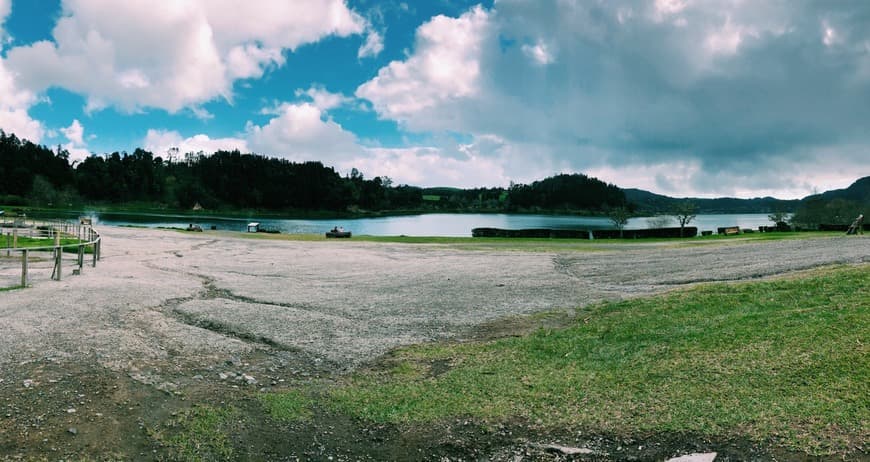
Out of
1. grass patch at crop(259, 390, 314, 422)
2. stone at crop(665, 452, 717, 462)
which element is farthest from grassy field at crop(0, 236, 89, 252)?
stone at crop(665, 452, 717, 462)

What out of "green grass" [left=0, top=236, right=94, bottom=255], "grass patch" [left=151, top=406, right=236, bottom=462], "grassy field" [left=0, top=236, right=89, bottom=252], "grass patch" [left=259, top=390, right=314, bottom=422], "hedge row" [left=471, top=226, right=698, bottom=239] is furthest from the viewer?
"hedge row" [left=471, top=226, right=698, bottom=239]

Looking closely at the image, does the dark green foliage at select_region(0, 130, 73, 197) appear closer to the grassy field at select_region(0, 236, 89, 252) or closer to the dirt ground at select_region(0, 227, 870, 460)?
the grassy field at select_region(0, 236, 89, 252)

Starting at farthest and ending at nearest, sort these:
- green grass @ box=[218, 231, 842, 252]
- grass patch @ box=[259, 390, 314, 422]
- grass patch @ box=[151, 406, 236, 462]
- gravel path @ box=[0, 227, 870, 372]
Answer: green grass @ box=[218, 231, 842, 252] → gravel path @ box=[0, 227, 870, 372] → grass patch @ box=[259, 390, 314, 422] → grass patch @ box=[151, 406, 236, 462]

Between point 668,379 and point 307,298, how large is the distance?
1036 centimetres

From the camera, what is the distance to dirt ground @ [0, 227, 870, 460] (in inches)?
234

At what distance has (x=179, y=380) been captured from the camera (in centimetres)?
776

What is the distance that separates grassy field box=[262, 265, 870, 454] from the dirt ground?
1.45ft

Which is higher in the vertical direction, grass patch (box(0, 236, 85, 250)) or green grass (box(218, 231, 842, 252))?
green grass (box(218, 231, 842, 252))

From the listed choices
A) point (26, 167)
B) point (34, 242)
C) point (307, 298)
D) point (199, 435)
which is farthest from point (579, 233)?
point (26, 167)

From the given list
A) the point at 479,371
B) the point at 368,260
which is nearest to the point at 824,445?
the point at 479,371

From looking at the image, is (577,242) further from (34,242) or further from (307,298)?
(34,242)

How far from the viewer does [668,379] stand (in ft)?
23.3

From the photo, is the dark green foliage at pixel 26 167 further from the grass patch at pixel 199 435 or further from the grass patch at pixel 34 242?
the grass patch at pixel 199 435

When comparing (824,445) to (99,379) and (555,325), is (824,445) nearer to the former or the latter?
(555,325)
